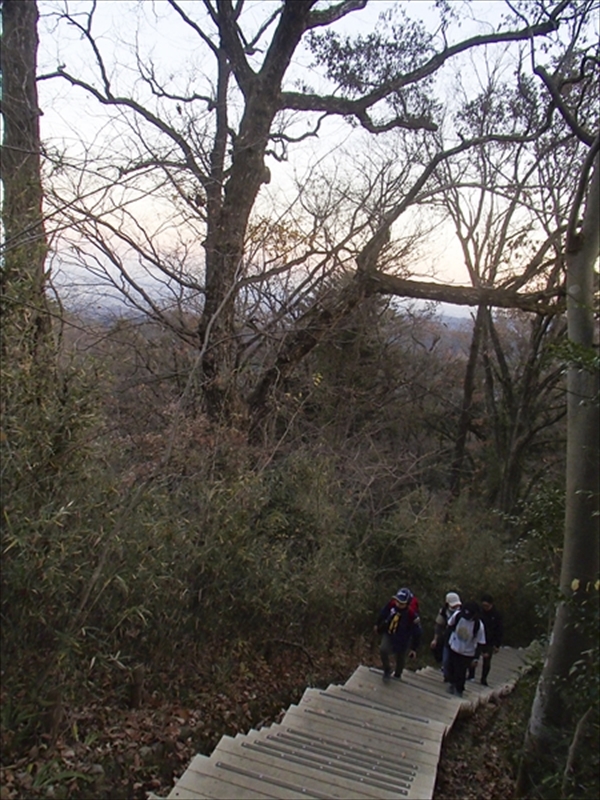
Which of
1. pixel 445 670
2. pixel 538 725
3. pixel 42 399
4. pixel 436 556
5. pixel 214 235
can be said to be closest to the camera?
pixel 42 399

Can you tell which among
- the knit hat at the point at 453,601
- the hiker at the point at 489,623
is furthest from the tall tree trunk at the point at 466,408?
the knit hat at the point at 453,601

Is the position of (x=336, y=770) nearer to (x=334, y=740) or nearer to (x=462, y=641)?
(x=334, y=740)

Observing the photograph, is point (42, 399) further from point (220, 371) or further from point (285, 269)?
point (285, 269)

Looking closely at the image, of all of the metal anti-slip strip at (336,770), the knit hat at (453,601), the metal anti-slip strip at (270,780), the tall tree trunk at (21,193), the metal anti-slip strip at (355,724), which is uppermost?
the tall tree trunk at (21,193)

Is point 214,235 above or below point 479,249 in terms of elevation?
below

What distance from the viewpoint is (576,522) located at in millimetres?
6023

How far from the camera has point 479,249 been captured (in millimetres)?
19094

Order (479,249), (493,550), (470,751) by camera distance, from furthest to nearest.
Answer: (479,249), (493,550), (470,751)

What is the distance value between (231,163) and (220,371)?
3901 mm

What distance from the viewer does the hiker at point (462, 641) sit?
8539 mm

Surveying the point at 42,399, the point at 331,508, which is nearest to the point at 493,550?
the point at 331,508

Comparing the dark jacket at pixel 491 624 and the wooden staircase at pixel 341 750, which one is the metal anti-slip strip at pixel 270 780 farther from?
the dark jacket at pixel 491 624

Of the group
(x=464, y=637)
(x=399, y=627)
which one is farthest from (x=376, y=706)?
(x=464, y=637)

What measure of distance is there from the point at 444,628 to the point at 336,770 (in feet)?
15.1
